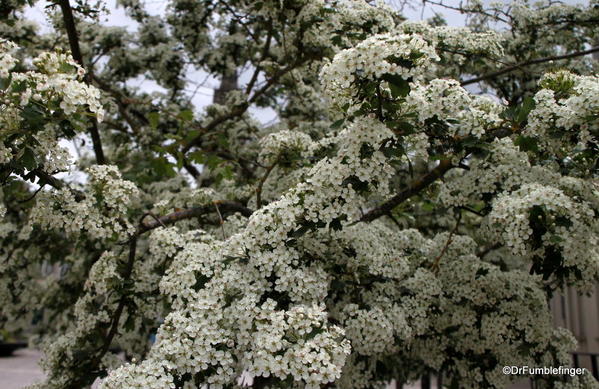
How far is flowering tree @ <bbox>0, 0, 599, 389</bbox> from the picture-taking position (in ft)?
7.02

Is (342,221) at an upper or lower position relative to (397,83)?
lower

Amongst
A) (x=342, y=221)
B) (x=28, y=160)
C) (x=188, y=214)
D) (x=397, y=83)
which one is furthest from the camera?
(x=188, y=214)

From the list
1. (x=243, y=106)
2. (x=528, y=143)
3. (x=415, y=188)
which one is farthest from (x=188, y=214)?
(x=528, y=143)

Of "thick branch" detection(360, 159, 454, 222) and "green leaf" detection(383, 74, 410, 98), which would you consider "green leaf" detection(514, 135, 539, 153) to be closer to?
"thick branch" detection(360, 159, 454, 222)

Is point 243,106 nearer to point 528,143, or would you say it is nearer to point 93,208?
point 93,208

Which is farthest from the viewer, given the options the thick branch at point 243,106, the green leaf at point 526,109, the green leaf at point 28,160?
the thick branch at point 243,106

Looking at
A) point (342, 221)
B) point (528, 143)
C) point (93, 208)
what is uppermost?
point (528, 143)

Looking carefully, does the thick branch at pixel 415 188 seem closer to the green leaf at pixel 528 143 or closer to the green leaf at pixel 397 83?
the green leaf at pixel 528 143

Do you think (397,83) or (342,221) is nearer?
(397,83)

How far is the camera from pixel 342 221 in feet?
9.13

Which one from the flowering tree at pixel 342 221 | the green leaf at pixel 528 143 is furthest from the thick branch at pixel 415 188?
the green leaf at pixel 528 143

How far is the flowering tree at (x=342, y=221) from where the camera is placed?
214 centimetres

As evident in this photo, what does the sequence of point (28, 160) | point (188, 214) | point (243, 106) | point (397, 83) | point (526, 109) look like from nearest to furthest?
1. point (397, 83)
2. point (28, 160)
3. point (526, 109)
4. point (188, 214)
5. point (243, 106)

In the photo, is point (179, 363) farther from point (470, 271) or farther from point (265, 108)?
point (265, 108)
